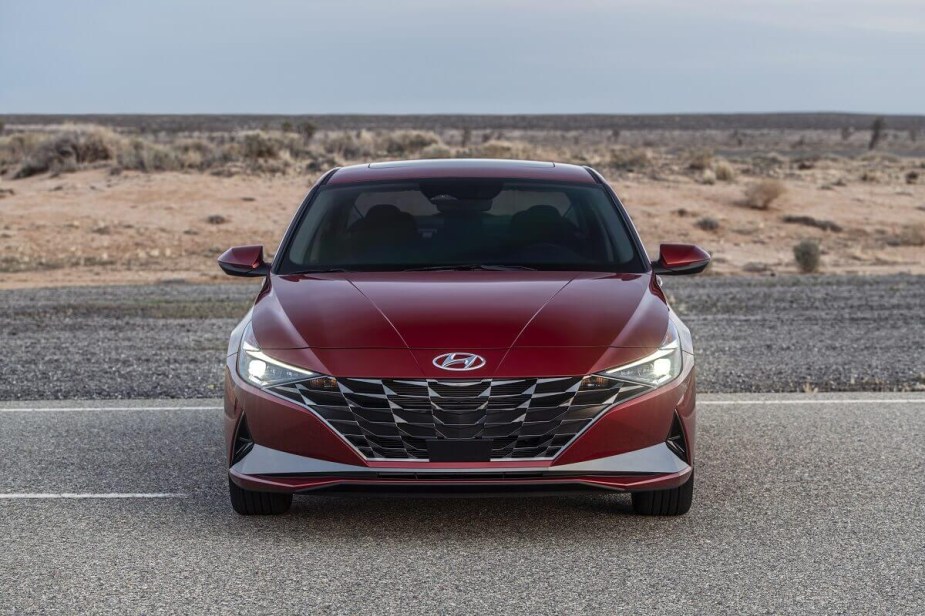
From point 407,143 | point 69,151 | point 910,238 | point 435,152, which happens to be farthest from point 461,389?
point 407,143

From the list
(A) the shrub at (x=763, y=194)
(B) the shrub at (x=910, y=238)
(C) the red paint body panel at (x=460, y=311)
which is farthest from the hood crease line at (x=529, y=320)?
(A) the shrub at (x=763, y=194)

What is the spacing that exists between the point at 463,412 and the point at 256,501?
1.19 meters

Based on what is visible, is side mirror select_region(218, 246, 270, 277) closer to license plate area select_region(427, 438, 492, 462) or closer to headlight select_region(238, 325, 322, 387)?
headlight select_region(238, 325, 322, 387)

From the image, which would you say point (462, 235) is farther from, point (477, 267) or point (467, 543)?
point (467, 543)

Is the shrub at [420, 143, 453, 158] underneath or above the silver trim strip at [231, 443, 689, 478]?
underneath

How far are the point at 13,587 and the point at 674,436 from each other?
2.81 meters

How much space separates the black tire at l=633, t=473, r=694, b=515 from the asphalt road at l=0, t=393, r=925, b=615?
65 mm

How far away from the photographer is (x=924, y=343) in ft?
44.7

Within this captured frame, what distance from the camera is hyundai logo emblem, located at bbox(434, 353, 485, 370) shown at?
18.0 ft

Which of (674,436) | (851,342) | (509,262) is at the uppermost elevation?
(509,262)

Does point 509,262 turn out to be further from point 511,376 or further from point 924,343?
point 924,343

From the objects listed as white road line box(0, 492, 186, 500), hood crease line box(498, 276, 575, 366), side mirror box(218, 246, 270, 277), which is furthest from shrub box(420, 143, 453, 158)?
hood crease line box(498, 276, 575, 366)

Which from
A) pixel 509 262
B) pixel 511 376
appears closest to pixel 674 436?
pixel 511 376

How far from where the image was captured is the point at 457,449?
5.43 metres
